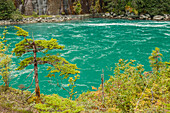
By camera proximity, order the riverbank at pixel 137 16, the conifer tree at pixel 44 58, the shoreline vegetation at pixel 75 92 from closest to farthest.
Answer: the shoreline vegetation at pixel 75 92, the conifer tree at pixel 44 58, the riverbank at pixel 137 16

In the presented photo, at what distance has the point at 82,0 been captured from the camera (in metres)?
66.1

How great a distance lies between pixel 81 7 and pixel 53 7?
39.9 feet

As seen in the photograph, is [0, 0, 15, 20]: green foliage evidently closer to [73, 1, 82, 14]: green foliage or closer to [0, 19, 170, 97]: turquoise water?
[73, 1, 82, 14]: green foliage

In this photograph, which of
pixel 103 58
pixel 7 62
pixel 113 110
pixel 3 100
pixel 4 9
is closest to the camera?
pixel 113 110

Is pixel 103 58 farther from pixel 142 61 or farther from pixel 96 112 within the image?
pixel 96 112

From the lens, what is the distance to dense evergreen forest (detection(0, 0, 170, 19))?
5600 cm

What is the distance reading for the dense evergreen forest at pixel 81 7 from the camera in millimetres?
56000

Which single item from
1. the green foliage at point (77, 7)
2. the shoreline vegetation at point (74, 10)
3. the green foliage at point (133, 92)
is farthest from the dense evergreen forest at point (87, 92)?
the green foliage at point (77, 7)

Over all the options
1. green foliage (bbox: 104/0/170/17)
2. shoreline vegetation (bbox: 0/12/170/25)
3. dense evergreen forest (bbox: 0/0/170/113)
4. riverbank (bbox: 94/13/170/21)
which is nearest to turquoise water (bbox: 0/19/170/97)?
dense evergreen forest (bbox: 0/0/170/113)

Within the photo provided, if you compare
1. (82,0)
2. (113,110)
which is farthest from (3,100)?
(82,0)

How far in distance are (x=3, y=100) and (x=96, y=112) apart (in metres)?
4.94

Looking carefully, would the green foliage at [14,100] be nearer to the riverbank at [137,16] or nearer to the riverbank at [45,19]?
the riverbank at [45,19]

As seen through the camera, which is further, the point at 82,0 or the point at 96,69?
the point at 82,0

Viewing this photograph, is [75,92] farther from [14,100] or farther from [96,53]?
[96,53]
